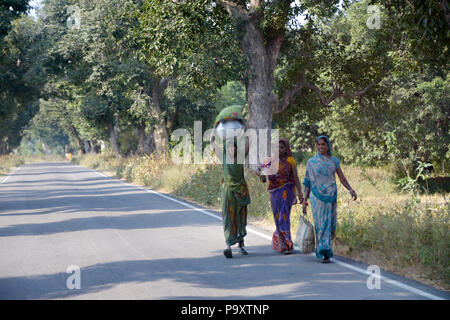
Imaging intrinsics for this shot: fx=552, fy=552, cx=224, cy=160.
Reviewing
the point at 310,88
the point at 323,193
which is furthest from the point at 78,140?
the point at 323,193

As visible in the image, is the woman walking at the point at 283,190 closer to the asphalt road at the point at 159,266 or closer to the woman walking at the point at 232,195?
the asphalt road at the point at 159,266

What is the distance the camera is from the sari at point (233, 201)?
28.4ft

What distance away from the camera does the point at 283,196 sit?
8961 millimetres

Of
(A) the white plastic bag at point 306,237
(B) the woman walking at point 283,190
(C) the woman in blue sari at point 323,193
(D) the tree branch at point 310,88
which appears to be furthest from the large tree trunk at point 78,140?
(C) the woman in blue sari at point 323,193

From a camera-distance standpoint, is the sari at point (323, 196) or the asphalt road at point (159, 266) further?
the sari at point (323, 196)

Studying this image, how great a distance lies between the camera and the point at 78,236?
10953 millimetres

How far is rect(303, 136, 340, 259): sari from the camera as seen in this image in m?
8.17

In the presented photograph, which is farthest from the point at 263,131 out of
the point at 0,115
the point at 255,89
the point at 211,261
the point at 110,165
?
the point at 110,165

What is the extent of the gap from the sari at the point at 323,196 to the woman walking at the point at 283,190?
553 millimetres

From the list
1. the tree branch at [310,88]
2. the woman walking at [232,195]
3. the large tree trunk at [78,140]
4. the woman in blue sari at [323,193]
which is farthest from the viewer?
the large tree trunk at [78,140]

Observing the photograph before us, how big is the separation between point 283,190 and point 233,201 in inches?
34.8

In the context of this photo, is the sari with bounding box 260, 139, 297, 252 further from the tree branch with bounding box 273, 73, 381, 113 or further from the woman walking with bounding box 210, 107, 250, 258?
the tree branch with bounding box 273, 73, 381, 113
